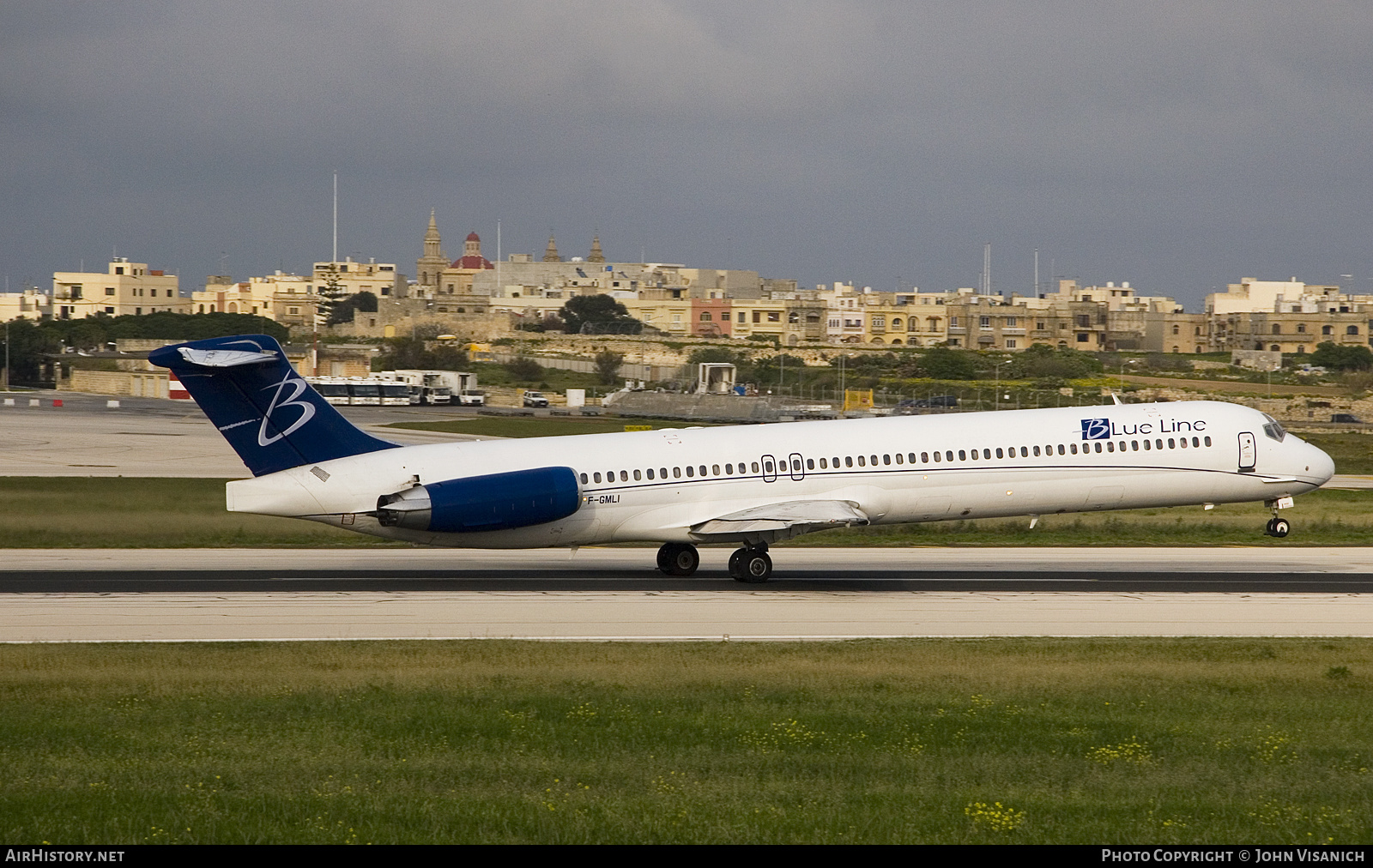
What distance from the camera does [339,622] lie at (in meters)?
24.1

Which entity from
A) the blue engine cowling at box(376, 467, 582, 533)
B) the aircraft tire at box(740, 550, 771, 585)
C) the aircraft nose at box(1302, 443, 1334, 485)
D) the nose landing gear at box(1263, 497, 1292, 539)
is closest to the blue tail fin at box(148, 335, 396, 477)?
the blue engine cowling at box(376, 467, 582, 533)

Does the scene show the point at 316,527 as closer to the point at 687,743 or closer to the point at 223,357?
the point at 223,357

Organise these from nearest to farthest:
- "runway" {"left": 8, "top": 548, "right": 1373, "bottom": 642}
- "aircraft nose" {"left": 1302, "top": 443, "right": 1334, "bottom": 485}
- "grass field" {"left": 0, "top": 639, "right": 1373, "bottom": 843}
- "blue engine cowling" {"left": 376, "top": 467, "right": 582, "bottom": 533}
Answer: "grass field" {"left": 0, "top": 639, "right": 1373, "bottom": 843}, "runway" {"left": 8, "top": 548, "right": 1373, "bottom": 642}, "blue engine cowling" {"left": 376, "top": 467, "right": 582, "bottom": 533}, "aircraft nose" {"left": 1302, "top": 443, "right": 1334, "bottom": 485}

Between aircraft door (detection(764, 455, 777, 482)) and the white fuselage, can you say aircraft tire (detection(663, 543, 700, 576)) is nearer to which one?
the white fuselage

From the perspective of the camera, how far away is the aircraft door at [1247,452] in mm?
31516

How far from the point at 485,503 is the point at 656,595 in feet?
12.2

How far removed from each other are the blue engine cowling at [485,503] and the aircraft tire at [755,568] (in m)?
3.72

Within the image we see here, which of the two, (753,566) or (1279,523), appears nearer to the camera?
(753,566)

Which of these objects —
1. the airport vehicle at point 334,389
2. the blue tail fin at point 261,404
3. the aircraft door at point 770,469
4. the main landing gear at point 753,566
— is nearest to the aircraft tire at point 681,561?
the main landing gear at point 753,566

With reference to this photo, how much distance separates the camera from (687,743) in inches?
598

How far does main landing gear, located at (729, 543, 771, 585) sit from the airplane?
0.12ft

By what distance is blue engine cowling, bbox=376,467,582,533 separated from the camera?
1093 inches

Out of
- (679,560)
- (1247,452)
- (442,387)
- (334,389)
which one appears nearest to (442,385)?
(442,387)
